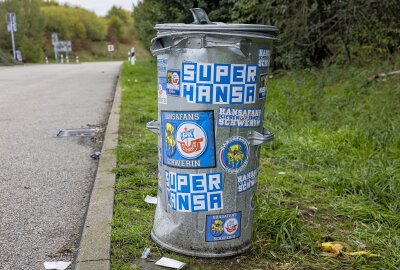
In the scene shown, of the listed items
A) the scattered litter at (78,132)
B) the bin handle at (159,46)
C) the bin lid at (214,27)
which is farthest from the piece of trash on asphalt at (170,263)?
the scattered litter at (78,132)

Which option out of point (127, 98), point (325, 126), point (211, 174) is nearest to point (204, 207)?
point (211, 174)

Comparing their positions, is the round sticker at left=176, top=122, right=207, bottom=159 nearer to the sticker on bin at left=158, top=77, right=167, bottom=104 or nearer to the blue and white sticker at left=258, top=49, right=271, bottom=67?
the sticker on bin at left=158, top=77, right=167, bottom=104

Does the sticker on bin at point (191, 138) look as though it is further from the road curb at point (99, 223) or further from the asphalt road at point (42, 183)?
the asphalt road at point (42, 183)

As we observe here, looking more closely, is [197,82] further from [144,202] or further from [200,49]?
[144,202]

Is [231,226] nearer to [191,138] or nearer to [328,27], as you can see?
[191,138]

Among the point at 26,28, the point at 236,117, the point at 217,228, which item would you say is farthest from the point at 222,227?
the point at 26,28

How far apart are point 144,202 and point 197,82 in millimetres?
1427

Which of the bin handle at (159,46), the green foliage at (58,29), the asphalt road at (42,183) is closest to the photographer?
the bin handle at (159,46)

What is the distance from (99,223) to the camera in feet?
10.3

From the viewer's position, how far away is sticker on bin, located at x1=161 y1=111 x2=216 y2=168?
2523 millimetres

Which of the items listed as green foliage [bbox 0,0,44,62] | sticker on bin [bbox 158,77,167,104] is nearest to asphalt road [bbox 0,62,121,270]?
sticker on bin [bbox 158,77,167,104]

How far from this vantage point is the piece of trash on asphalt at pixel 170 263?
259 centimetres

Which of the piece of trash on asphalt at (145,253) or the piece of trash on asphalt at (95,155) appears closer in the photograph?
the piece of trash on asphalt at (145,253)

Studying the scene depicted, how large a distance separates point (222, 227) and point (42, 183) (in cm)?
228
